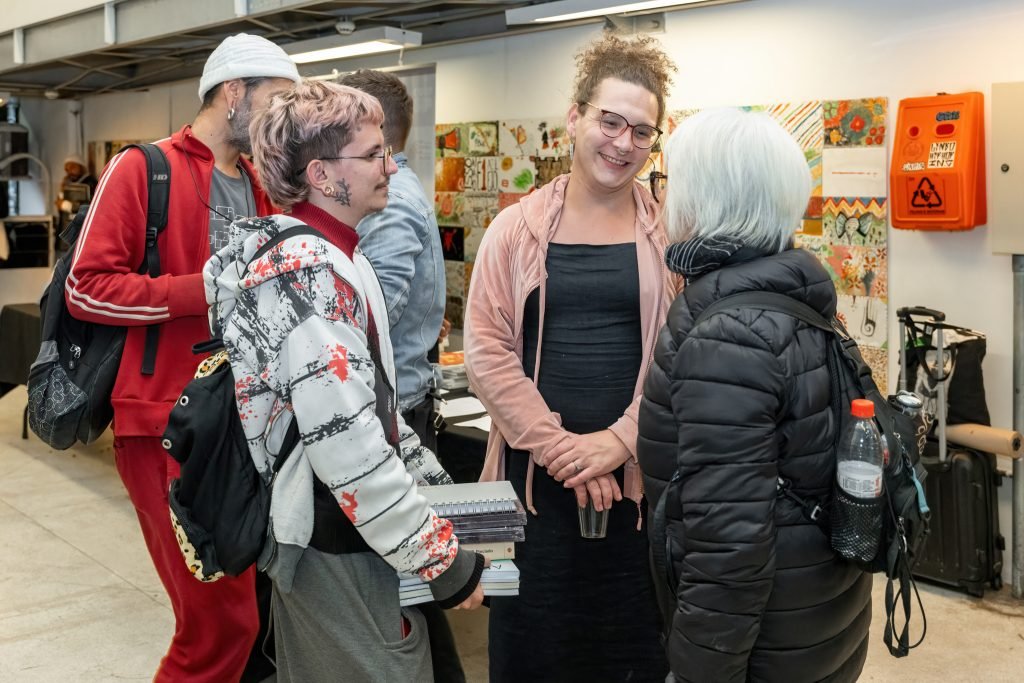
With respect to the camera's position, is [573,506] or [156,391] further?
[156,391]

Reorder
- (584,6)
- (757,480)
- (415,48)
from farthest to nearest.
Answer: (415,48), (584,6), (757,480)

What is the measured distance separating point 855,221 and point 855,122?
44 cm

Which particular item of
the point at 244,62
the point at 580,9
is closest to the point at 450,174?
the point at 580,9

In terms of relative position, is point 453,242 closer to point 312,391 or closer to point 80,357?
point 80,357

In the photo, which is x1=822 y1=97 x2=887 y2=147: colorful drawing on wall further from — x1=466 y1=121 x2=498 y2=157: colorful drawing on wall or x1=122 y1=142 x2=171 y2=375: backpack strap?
x1=122 y1=142 x2=171 y2=375: backpack strap

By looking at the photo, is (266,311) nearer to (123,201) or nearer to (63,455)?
(123,201)

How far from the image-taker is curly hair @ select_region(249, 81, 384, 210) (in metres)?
1.86

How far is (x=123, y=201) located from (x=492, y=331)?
1098 millimetres

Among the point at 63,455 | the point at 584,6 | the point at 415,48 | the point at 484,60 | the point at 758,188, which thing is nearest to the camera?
the point at 758,188

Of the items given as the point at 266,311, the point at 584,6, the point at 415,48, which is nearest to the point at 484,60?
the point at 415,48

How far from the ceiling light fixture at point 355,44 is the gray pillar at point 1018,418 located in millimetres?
3588

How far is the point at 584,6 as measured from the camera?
4.60 metres

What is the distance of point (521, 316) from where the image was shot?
2.43 metres

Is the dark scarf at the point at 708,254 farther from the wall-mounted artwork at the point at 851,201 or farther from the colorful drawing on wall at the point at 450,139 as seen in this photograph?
the colorful drawing on wall at the point at 450,139
